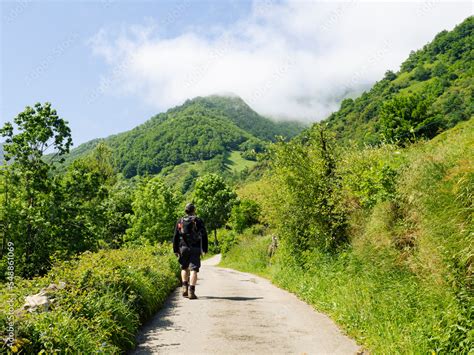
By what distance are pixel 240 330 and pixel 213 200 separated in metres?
54.9

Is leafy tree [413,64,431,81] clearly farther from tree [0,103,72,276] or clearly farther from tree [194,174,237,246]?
tree [0,103,72,276]

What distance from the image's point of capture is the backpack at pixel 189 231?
32.3 feet

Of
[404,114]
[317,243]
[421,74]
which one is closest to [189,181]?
[421,74]

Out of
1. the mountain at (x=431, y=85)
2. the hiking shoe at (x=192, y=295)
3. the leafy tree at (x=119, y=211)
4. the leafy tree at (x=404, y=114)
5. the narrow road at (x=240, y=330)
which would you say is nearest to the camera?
the narrow road at (x=240, y=330)

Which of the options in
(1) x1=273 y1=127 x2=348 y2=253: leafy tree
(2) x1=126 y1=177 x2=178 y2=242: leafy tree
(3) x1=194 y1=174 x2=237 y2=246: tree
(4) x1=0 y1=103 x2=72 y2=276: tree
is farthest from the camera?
(3) x1=194 y1=174 x2=237 y2=246: tree

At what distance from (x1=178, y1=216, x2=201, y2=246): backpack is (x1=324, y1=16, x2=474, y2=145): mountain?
7435 cm

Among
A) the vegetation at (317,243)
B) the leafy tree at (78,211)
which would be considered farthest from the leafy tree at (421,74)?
the leafy tree at (78,211)

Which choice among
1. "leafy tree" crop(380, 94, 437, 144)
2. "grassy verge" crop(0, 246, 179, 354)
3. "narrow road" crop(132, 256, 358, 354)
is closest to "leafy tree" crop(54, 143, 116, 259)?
"grassy verge" crop(0, 246, 179, 354)

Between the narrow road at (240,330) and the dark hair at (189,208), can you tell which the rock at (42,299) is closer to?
the narrow road at (240,330)

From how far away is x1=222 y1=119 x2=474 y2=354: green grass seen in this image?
4.82m

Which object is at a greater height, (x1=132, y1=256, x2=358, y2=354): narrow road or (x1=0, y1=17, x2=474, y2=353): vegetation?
(x1=0, y1=17, x2=474, y2=353): vegetation

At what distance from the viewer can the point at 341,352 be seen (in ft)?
17.7

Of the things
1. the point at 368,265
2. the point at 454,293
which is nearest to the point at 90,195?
the point at 368,265

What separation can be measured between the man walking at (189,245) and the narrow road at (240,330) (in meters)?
0.79
